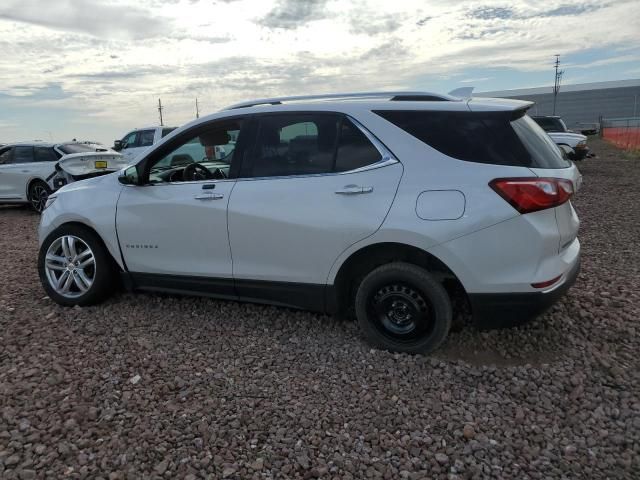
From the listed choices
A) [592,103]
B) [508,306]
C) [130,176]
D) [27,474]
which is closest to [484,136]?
[508,306]

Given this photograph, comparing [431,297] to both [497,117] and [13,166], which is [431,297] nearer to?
[497,117]

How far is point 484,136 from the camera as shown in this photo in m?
3.19

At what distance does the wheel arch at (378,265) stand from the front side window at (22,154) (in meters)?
9.75

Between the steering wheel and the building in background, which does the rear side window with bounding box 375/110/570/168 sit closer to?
the steering wheel

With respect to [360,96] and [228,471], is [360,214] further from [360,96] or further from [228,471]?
[228,471]

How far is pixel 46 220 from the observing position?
15.4 feet

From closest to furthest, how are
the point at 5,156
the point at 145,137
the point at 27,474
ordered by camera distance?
1. the point at 27,474
2. the point at 5,156
3. the point at 145,137

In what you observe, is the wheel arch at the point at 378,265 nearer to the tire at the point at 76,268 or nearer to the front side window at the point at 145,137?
the tire at the point at 76,268

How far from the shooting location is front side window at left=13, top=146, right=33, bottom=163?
429 inches

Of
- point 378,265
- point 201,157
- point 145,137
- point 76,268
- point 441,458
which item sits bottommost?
point 441,458

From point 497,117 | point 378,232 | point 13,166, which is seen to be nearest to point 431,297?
point 378,232

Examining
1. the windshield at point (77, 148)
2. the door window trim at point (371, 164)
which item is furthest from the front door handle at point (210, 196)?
the windshield at point (77, 148)

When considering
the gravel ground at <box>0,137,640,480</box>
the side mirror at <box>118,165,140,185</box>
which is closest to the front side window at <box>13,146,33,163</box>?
the gravel ground at <box>0,137,640,480</box>

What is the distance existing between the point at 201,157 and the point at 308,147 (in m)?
1.19
